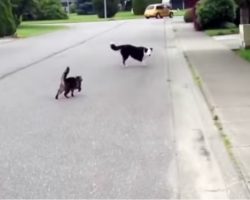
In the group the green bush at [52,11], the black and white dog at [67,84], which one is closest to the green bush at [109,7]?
the green bush at [52,11]

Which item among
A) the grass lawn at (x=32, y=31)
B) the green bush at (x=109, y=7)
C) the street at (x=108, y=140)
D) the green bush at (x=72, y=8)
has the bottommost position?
the street at (x=108, y=140)

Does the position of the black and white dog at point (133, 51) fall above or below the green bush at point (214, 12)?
below

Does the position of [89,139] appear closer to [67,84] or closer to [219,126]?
[219,126]

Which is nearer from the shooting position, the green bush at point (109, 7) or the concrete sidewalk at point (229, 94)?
the concrete sidewalk at point (229, 94)

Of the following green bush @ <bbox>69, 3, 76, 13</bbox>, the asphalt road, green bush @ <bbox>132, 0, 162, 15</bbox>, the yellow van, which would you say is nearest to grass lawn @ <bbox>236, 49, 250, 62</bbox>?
the asphalt road

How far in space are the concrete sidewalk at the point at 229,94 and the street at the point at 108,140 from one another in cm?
28

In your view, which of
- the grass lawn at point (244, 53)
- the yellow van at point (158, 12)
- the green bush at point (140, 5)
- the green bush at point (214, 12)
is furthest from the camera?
the green bush at point (140, 5)

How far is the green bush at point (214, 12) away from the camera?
39.8m

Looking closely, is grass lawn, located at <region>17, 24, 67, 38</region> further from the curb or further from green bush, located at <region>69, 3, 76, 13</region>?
green bush, located at <region>69, 3, 76, 13</region>

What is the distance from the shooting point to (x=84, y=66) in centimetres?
2036

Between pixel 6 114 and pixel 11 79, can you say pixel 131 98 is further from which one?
pixel 11 79

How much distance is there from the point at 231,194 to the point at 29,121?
494cm

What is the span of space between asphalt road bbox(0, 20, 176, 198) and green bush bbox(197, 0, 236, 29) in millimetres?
23241

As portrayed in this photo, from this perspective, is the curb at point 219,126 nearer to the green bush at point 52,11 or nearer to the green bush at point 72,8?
the green bush at point 52,11
